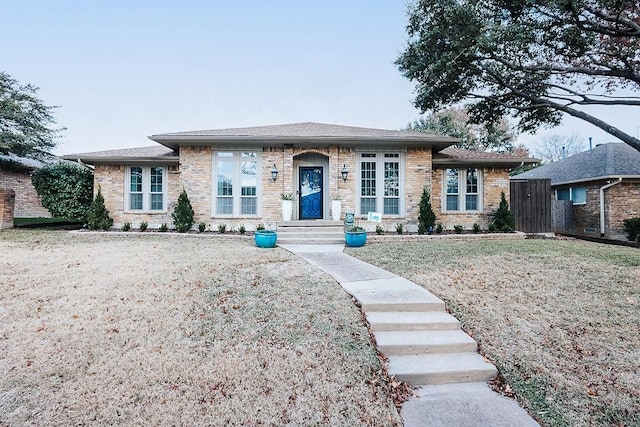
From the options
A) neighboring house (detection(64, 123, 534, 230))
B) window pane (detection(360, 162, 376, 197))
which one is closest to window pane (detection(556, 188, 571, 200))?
neighboring house (detection(64, 123, 534, 230))

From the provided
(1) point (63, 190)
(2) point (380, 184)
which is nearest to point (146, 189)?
(1) point (63, 190)

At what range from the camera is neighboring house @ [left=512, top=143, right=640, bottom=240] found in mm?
12938

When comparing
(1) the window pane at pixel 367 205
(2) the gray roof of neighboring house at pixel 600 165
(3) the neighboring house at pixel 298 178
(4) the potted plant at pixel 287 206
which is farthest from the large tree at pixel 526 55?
(4) the potted plant at pixel 287 206

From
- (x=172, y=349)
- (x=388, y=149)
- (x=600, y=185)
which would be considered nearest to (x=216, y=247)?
(x=172, y=349)

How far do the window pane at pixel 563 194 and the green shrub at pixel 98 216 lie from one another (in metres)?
20.0

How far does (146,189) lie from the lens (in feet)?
39.6

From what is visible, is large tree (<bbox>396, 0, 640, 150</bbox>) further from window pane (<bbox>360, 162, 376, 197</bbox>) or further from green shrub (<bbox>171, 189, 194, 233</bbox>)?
green shrub (<bbox>171, 189, 194, 233</bbox>)

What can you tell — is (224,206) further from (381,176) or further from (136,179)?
(381,176)

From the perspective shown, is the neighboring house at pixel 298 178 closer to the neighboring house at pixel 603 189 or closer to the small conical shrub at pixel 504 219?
the small conical shrub at pixel 504 219

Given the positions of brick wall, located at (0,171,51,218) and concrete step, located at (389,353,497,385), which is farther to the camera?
brick wall, located at (0,171,51,218)

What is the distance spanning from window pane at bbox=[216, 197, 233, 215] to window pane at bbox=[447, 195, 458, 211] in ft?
26.7

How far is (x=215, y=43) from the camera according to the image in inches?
550

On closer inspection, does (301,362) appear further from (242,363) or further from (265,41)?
(265,41)

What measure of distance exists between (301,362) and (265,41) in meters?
14.6
